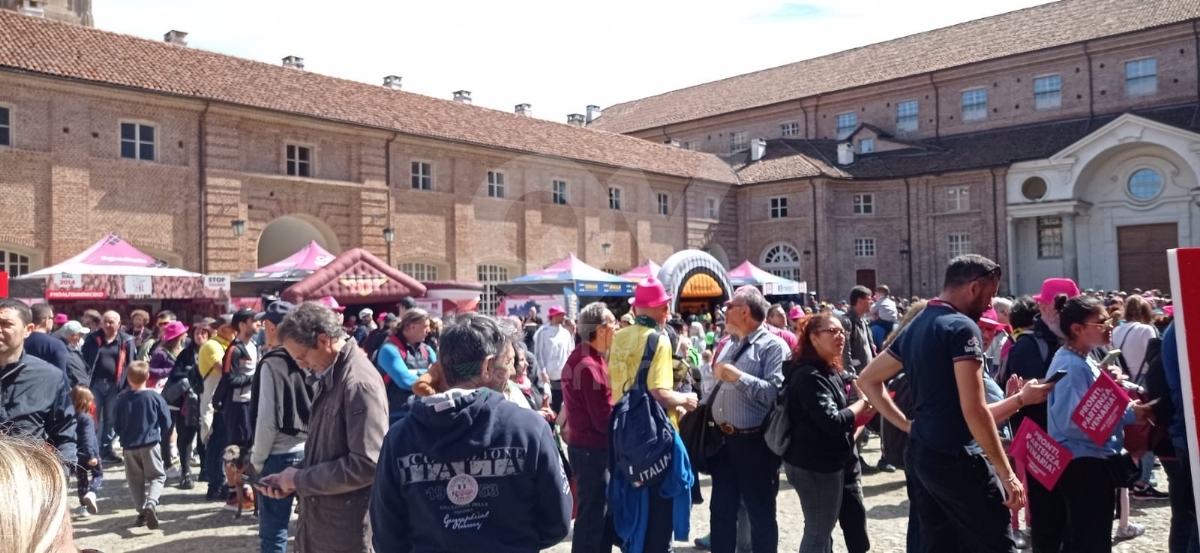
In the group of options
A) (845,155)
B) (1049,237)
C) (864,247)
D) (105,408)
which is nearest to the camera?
(105,408)

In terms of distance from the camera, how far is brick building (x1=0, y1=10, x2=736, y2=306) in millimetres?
19703

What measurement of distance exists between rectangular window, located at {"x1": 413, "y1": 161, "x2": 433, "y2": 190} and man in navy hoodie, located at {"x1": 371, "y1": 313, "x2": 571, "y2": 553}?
2524 centimetres

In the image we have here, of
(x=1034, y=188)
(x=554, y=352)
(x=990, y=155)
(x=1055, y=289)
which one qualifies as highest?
(x=990, y=155)

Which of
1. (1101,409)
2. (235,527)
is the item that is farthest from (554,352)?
(1101,409)

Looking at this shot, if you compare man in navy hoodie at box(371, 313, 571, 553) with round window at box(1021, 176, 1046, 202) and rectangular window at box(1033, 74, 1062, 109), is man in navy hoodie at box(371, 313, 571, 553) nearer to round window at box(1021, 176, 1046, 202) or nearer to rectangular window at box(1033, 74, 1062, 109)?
round window at box(1021, 176, 1046, 202)

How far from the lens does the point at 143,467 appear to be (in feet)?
24.1

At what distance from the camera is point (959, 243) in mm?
35125

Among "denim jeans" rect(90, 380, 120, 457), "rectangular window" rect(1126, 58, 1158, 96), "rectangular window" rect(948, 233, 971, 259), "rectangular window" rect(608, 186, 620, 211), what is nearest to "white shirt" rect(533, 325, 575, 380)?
"denim jeans" rect(90, 380, 120, 457)

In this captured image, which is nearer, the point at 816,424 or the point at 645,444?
the point at 816,424

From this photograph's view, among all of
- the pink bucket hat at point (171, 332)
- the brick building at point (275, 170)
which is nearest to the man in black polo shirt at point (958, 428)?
the pink bucket hat at point (171, 332)

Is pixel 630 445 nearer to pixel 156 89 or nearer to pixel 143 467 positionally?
pixel 143 467

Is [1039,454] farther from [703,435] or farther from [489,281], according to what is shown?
[489,281]

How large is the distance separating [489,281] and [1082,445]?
84.2ft

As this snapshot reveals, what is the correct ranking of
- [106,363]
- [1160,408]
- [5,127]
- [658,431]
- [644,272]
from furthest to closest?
1. [644,272]
2. [5,127]
3. [106,363]
4. [658,431]
5. [1160,408]
